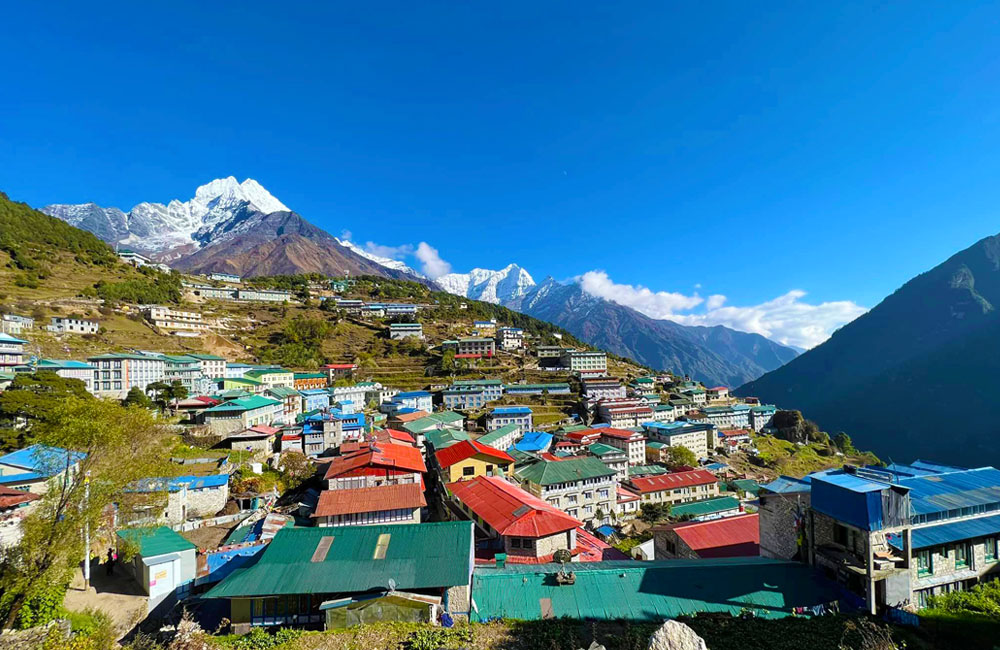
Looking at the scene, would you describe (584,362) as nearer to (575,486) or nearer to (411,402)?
(411,402)

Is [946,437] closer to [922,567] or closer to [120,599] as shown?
[922,567]

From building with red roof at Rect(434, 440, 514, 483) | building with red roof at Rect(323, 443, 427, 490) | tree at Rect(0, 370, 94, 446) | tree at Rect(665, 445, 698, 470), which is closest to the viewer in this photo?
tree at Rect(0, 370, 94, 446)

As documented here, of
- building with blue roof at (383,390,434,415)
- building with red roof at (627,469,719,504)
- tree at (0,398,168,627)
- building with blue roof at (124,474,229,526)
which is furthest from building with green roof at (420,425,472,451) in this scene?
tree at (0,398,168,627)

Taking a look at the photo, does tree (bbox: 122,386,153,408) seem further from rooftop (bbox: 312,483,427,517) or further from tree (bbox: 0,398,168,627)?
tree (bbox: 0,398,168,627)

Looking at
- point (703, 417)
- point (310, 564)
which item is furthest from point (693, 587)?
point (703, 417)

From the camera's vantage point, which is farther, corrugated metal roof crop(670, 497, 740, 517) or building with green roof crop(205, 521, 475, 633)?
corrugated metal roof crop(670, 497, 740, 517)

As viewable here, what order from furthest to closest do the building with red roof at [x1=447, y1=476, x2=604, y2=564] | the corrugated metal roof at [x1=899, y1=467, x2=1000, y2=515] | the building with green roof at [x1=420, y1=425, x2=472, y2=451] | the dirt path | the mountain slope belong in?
the mountain slope < the building with green roof at [x1=420, y1=425, x2=472, y2=451] < the building with red roof at [x1=447, y1=476, x2=604, y2=564] < the dirt path < the corrugated metal roof at [x1=899, y1=467, x2=1000, y2=515]

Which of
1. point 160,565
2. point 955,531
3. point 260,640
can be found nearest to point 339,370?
point 160,565

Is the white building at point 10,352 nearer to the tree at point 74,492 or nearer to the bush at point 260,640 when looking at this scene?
the tree at point 74,492
